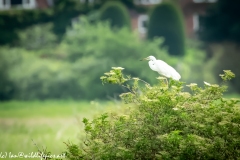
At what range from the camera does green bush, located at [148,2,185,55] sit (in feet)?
105

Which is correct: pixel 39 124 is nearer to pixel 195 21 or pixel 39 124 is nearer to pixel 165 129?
pixel 165 129

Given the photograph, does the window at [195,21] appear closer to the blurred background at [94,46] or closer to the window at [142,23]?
the blurred background at [94,46]

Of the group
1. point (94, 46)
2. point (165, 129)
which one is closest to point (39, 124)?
point (94, 46)

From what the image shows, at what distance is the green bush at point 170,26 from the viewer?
32.0 metres

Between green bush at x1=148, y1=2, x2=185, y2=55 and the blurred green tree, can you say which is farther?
the blurred green tree

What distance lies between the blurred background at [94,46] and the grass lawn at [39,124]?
119mm

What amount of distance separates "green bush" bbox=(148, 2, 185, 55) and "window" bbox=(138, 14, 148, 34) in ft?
9.32

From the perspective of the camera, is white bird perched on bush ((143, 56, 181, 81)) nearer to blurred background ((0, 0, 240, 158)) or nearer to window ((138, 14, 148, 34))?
blurred background ((0, 0, 240, 158))

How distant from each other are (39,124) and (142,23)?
16.8 meters

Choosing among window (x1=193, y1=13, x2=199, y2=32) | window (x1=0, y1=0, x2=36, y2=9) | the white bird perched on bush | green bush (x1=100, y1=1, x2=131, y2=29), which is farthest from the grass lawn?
window (x1=193, y1=13, x2=199, y2=32)

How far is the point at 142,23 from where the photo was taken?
35594 millimetres

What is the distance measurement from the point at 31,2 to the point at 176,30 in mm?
9558

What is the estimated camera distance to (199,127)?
5.20 meters

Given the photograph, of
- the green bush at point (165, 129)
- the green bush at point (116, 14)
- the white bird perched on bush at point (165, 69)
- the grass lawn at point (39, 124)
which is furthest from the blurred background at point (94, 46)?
the green bush at point (165, 129)
